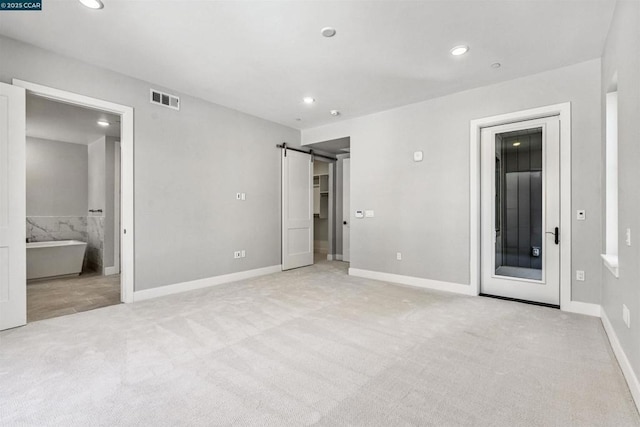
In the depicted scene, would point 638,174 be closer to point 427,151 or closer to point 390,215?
point 427,151

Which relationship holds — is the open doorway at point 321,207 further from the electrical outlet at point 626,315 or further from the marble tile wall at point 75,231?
the electrical outlet at point 626,315

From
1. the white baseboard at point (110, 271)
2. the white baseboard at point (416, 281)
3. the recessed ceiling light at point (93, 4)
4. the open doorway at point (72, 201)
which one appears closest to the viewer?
the recessed ceiling light at point (93, 4)

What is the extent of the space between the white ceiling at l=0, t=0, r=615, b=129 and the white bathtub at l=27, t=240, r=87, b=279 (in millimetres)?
3689

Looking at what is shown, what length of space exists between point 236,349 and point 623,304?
2946 millimetres

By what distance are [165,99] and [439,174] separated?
4.01 m

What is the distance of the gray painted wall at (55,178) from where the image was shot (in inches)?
244

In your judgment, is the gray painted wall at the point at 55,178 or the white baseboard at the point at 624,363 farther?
the gray painted wall at the point at 55,178

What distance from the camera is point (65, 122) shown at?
5223 mm

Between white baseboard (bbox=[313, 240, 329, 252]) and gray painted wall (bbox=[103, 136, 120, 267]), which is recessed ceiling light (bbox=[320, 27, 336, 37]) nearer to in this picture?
gray painted wall (bbox=[103, 136, 120, 267])

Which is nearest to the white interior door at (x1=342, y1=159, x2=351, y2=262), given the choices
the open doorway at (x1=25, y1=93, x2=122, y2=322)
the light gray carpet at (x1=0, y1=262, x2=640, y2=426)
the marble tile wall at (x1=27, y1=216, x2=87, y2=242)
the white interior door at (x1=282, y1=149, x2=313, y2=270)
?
the white interior door at (x1=282, y1=149, x2=313, y2=270)

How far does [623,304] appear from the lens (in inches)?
87.8

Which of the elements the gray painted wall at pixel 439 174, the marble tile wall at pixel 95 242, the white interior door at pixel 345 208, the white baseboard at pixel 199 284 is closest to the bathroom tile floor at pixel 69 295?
the white baseboard at pixel 199 284

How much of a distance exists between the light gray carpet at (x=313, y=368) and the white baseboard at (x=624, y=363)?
0.05 metres

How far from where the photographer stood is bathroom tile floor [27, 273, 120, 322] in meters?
3.60
